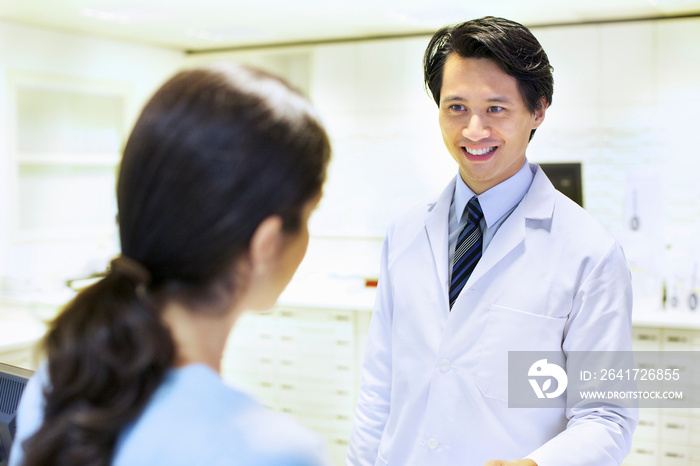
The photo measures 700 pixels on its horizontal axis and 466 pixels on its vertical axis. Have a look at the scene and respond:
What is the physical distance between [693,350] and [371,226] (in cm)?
242

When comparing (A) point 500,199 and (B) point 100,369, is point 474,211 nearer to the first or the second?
(A) point 500,199

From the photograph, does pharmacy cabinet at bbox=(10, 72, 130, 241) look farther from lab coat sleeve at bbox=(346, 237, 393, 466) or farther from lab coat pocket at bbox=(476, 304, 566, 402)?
lab coat pocket at bbox=(476, 304, 566, 402)

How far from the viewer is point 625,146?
4.10 metres

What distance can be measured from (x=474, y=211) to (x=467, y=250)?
0.31 ft

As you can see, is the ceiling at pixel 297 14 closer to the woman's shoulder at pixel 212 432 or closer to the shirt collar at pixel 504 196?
the shirt collar at pixel 504 196

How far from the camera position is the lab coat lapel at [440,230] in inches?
51.3

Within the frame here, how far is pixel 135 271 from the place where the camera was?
54cm

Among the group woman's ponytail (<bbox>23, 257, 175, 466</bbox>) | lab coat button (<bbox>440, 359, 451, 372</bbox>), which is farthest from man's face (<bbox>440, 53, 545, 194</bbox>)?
woman's ponytail (<bbox>23, 257, 175, 466</bbox>)

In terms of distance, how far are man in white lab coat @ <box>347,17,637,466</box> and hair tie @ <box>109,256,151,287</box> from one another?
2.66 ft

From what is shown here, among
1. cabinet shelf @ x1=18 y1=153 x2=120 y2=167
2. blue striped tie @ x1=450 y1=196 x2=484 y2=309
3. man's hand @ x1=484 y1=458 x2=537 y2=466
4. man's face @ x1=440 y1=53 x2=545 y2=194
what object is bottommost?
man's hand @ x1=484 y1=458 x2=537 y2=466

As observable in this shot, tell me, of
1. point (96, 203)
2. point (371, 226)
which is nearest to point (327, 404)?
point (371, 226)

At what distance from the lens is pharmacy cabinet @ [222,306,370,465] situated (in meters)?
3.43

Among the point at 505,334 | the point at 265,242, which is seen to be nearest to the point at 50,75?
the point at 505,334

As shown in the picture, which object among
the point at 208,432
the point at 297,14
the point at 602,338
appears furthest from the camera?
the point at 297,14
